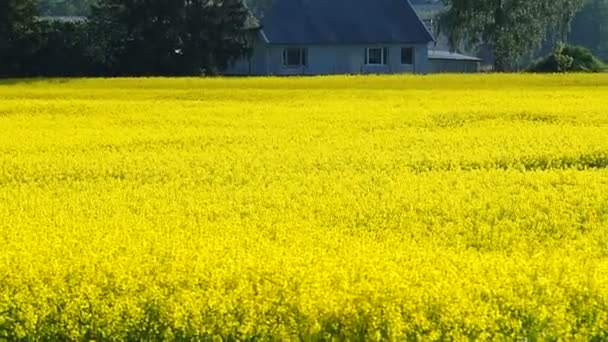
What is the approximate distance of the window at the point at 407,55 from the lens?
53438mm

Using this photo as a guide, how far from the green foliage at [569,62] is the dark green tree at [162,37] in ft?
37.1

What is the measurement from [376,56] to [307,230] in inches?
1758

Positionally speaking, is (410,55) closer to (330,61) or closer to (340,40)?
(340,40)

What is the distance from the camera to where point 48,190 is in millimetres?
11703

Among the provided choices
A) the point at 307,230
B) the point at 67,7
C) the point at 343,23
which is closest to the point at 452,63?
the point at 343,23

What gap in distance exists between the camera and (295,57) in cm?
5288

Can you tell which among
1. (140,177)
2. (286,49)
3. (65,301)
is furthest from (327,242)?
(286,49)

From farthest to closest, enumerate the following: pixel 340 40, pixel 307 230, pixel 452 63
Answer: pixel 452 63 < pixel 340 40 < pixel 307 230

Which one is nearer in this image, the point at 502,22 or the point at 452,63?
the point at 502,22

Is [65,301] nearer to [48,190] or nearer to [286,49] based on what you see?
[48,190]

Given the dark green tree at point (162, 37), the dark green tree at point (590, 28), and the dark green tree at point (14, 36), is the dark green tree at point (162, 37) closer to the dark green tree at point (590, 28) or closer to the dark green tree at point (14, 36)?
the dark green tree at point (14, 36)

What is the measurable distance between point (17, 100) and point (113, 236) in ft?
54.3

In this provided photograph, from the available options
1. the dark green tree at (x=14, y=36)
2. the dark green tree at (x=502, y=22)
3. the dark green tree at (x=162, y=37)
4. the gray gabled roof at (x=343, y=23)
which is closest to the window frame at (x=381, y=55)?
the gray gabled roof at (x=343, y=23)

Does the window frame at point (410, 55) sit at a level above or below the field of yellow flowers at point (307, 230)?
below
